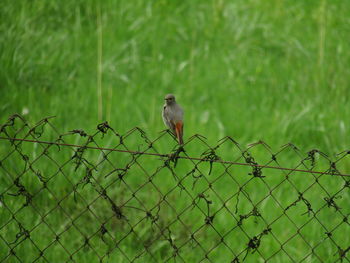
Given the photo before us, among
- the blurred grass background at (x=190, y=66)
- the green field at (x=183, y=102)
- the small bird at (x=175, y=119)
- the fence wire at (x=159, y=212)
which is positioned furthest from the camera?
the blurred grass background at (x=190, y=66)

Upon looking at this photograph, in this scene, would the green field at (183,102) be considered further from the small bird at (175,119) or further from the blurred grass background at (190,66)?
the small bird at (175,119)

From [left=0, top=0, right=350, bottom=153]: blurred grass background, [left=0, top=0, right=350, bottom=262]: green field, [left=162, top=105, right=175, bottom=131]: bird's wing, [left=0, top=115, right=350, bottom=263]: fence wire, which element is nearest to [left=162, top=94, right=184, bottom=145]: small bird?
[left=162, top=105, right=175, bottom=131]: bird's wing

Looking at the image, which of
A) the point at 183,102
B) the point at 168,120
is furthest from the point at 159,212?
the point at 183,102

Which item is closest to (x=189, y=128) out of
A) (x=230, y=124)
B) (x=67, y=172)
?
(x=230, y=124)

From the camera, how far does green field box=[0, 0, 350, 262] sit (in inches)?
175

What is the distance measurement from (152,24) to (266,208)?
321 centimetres

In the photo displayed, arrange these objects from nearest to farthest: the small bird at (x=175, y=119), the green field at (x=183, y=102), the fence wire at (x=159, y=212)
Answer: the small bird at (x=175, y=119) < the fence wire at (x=159, y=212) < the green field at (x=183, y=102)

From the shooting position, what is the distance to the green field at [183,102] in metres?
4.45

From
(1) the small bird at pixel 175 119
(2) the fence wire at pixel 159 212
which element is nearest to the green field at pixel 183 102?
(2) the fence wire at pixel 159 212

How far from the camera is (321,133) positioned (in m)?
5.61

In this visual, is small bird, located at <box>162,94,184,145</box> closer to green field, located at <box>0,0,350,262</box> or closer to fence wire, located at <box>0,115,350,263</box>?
fence wire, located at <box>0,115,350,263</box>

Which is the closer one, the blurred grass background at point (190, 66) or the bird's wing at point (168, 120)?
the bird's wing at point (168, 120)

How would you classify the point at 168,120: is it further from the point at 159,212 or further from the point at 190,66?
the point at 190,66

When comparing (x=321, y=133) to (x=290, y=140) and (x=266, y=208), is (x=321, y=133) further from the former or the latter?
(x=266, y=208)
